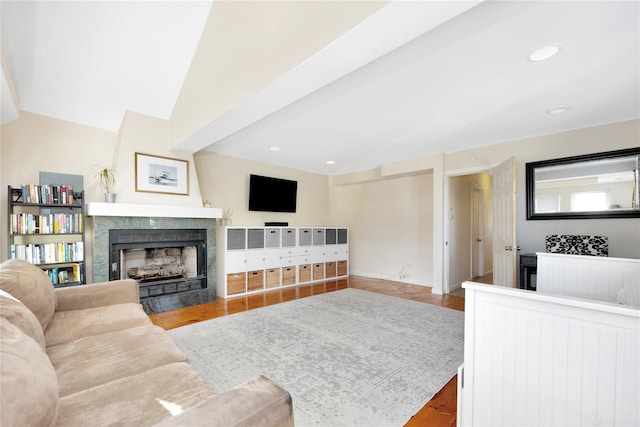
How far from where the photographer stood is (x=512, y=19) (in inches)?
75.4

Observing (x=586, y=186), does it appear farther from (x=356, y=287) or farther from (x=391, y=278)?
(x=356, y=287)

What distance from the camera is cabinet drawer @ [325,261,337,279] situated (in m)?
5.71

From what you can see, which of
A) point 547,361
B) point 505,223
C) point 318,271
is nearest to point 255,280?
point 318,271

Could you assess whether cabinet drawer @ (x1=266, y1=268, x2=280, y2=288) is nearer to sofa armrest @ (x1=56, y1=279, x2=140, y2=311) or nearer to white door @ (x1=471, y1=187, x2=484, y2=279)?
sofa armrest @ (x1=56, y1=279, x2=140, y2=311)

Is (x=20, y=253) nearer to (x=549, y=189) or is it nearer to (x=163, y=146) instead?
(x=163, y=146)

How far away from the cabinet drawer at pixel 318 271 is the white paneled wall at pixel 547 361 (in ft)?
13.7

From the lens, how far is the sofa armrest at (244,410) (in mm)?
770

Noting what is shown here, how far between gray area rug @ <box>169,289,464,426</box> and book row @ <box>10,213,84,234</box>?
65.6 inches

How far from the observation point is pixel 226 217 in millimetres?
4770

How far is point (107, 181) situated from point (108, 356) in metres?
2.77

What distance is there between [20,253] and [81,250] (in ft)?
1.54

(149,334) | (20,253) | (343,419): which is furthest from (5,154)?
(343,419)

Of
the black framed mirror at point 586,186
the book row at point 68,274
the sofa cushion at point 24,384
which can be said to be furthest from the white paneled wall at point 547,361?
the book row at point 68,274

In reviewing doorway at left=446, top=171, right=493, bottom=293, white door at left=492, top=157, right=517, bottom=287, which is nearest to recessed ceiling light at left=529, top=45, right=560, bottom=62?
white door at left=492, top=157, right=517, bottom=287
